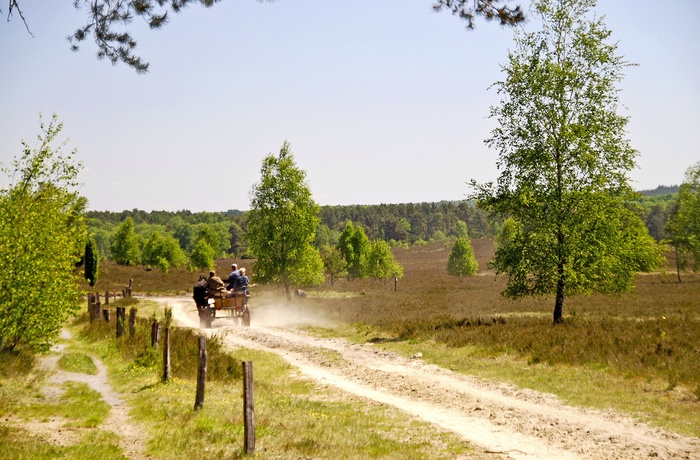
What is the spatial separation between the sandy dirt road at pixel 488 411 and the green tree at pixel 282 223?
17.1 meters

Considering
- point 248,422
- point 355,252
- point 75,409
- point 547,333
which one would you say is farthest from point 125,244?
point 248,422

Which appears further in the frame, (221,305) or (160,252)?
(160,252)

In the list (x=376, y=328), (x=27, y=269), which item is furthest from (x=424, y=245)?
(x=27, y=269)

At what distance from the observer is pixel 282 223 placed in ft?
132

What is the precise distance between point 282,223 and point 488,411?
95.3ft

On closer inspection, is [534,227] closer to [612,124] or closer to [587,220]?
[587,220]

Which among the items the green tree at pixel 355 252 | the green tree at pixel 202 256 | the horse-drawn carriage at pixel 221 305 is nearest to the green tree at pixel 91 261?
the green tree at pixel 202 256

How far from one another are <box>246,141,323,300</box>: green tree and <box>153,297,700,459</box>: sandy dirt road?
17095 mm

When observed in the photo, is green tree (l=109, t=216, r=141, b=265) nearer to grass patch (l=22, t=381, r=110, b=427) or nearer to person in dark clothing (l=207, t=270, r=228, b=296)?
person in dark clothing (l=207, t=270, r=228, b=296)

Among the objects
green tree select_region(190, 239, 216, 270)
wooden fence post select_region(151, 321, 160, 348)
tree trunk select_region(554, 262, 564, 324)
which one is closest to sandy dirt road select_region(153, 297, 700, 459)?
wooden fence post select_region(151, 321, 160, 348)

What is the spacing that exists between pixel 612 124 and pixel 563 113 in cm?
195

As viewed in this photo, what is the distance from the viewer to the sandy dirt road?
9781mm

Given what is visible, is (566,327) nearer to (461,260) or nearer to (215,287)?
(215,287)

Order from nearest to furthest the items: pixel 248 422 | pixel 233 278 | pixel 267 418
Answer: pixel 248 422 → pixel 267 418 → pixel 233 278
